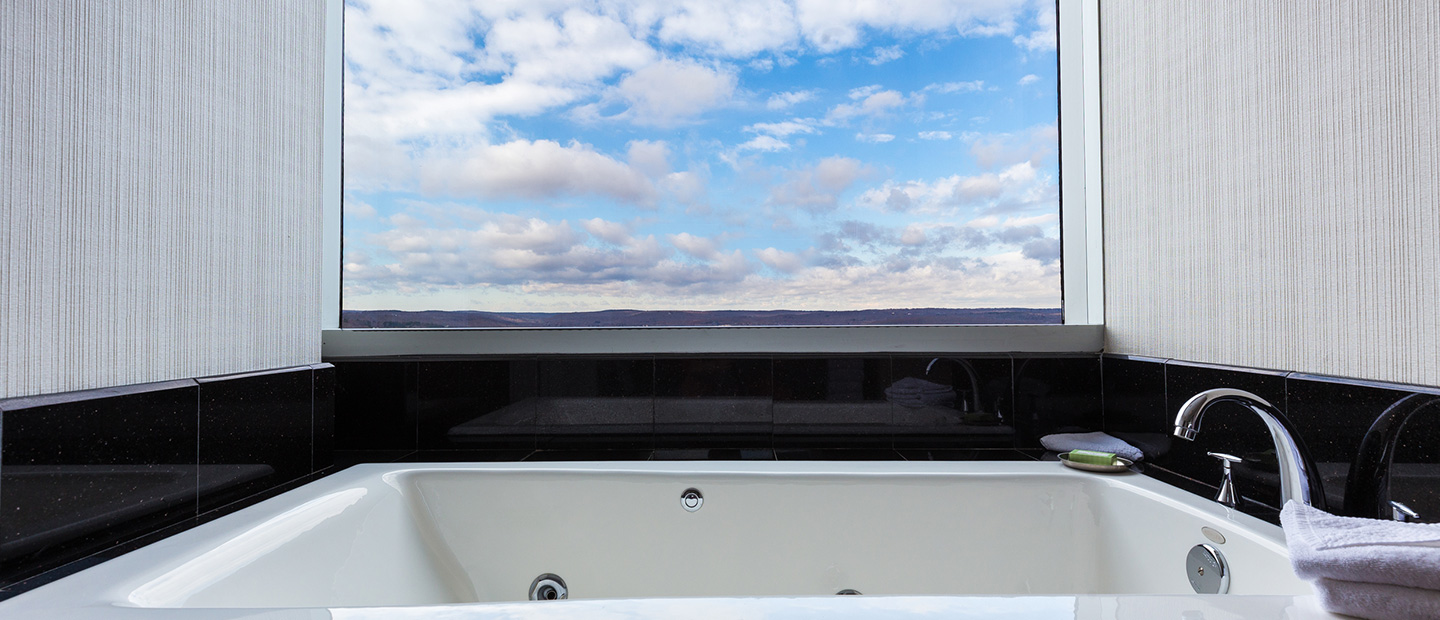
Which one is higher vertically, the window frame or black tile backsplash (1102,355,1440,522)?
the window frame

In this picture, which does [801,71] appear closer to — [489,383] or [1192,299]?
[1192,299]

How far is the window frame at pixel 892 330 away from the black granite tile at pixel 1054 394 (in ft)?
0.14

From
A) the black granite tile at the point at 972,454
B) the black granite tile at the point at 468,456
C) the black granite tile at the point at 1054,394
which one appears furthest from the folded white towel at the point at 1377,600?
the black granite tile at the point at 468,456

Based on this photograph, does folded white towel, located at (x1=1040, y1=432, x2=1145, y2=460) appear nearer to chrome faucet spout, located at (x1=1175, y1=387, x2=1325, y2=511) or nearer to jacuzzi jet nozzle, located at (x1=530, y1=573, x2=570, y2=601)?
chrome faucet spout, located at (x1=1175, y1=387, x2=1325, y2=511)

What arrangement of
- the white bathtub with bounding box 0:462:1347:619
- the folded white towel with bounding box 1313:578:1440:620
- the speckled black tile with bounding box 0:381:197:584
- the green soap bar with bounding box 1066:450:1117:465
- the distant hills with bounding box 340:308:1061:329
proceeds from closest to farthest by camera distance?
1. the folded white towel with bounding box 1313:578:1440:620
2. the speckled black tile with bounding box 0:381:197:584
3. the white bathtub with bounding box 0:462:1347:619
4. the green soap bar with bounding box 1066:450:1117:465
5. the distant hills with bounding box 340:308:1061:329

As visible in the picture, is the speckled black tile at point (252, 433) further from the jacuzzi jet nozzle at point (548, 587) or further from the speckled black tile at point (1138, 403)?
the speckled black tile at point (1138, 403)

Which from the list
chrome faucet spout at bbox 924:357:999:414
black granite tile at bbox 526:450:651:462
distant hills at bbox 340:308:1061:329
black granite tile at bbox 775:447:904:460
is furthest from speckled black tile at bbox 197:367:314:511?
chrome faucet spout at bbox 924:357:999:414

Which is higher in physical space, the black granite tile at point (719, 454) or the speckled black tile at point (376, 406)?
the speckled black tile at point (376, 406)

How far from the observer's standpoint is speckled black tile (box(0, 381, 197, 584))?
2.53 ft

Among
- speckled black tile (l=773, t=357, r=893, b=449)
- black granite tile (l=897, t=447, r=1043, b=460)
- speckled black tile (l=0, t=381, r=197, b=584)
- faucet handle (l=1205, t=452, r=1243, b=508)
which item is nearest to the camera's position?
speckled black tile (l=0, t=381, r=197, b=584)

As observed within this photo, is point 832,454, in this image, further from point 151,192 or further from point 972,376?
point 151,192

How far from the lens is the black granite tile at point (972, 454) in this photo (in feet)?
4.70

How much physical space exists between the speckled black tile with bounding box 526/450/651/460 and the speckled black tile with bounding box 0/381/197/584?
2.15 ft

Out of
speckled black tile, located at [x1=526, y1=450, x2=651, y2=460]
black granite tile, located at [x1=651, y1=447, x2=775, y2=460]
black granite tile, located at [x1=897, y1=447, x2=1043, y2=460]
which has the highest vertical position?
black granite tile, located at [x1=897, y1=447, x2=1043, y2=460]
